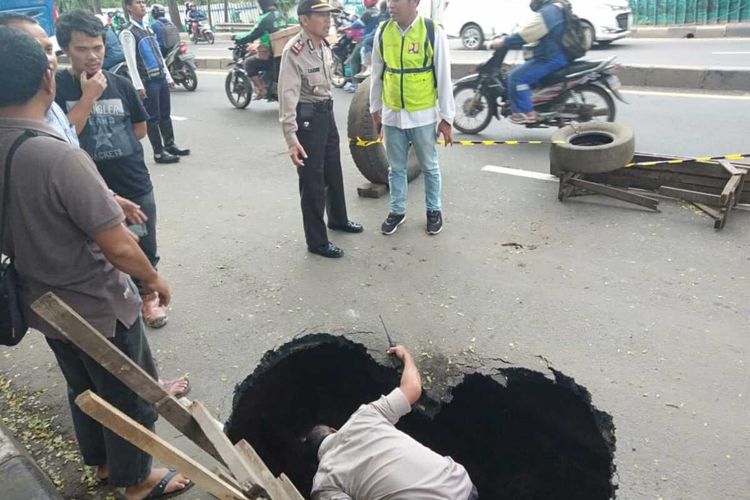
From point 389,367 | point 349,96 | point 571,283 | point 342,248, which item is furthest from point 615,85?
point 349,96

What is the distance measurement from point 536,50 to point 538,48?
0.03 m

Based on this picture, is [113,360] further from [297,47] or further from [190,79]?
[190,79]

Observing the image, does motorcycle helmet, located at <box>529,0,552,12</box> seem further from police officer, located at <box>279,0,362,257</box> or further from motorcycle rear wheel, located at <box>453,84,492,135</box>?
police officer, located at <box>279,0,362,257</box>

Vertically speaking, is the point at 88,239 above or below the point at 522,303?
above

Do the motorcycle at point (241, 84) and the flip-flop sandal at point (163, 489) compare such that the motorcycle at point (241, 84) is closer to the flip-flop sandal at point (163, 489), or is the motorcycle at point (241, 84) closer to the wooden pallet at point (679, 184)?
the wooden pallet at point (679, 184)

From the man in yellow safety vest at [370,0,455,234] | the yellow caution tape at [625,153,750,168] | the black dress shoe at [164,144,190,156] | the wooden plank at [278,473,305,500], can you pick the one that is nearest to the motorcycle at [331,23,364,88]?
the black dress shoe at [164,144,190,156]

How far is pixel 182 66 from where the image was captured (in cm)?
1160

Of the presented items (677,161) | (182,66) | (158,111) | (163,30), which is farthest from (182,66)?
(677,161)

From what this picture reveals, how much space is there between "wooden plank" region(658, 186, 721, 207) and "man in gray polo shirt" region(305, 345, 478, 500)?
3515 mm

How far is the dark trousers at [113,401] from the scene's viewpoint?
2.19 m

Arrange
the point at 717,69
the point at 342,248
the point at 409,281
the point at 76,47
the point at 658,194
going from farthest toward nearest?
the point at 717,69 < the point at 658,194 < the point at 342,248 < the point at 409,281 < the point at 76,47

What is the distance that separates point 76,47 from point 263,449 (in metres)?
2.41

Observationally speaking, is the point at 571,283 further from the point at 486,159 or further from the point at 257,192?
the point at 257,192

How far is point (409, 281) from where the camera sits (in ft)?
13.7
